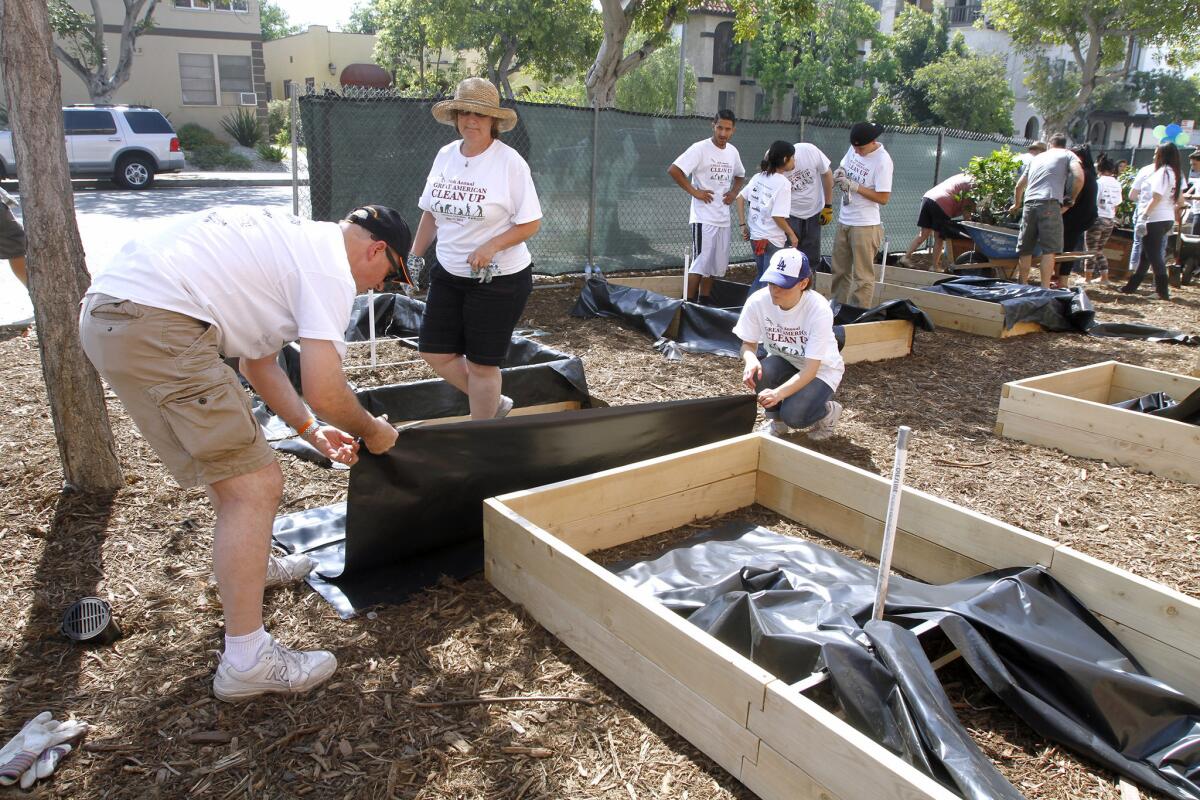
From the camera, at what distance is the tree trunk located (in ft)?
10.5

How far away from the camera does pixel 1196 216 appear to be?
39.7ft

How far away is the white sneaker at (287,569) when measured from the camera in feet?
9.91

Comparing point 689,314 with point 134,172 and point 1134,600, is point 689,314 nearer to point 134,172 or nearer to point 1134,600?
point 1134,600

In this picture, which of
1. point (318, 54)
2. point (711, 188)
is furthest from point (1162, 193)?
point (318, 54)

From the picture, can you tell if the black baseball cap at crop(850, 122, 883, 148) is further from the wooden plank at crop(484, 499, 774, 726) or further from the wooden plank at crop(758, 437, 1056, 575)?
the wooden plank at crop(484, 499, 774, 726)

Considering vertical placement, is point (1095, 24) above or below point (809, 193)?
above

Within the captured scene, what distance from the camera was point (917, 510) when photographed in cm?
326

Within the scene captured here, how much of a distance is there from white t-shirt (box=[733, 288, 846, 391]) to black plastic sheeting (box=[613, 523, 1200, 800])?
1714mm

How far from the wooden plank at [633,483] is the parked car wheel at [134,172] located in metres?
19.4

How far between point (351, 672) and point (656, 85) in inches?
1594

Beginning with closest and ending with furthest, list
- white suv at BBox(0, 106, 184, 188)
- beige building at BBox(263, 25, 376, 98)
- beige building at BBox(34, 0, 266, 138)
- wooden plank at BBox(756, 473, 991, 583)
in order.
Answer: wooden plank at BBox(756, 473, 991, 583)
white suv at BBox(0, 106, 184, 188)
beige building at BBox(34, 0, 266, 138)
beige building at BBox(263, 25, 376, 98)

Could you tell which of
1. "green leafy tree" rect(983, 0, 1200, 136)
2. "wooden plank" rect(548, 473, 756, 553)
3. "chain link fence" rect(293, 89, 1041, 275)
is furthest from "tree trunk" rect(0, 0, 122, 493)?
"green leafy tree" rect(983, 0, 1200, 136)

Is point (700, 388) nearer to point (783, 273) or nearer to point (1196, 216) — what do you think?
point (783, 273)

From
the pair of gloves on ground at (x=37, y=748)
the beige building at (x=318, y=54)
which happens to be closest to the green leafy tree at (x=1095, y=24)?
the beige building at (x=318, y=54)
